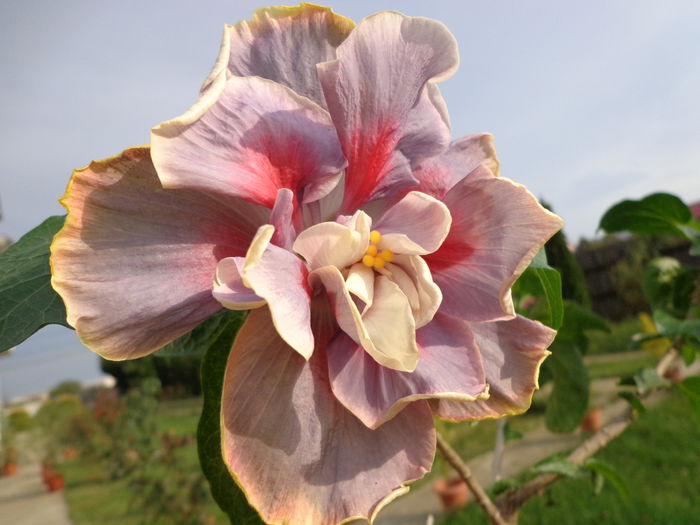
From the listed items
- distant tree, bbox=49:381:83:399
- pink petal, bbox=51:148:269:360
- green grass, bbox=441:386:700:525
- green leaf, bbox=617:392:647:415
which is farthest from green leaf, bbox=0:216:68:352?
distant tree, bbox=49:381:83:399

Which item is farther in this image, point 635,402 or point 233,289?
point 635,402

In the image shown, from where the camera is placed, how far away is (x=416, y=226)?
1.44ft

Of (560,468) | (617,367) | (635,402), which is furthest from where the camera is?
(617,367)

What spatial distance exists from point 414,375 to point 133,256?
22 centimetres

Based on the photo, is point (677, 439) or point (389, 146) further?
point (677, 439)

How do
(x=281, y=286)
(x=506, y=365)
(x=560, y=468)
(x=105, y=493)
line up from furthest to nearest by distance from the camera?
(x=105, y=493) → (x=560, y=468) → (x=506, y=365) → (x=281, y=286)

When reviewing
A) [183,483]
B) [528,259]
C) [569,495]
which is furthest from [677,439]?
[528,259]

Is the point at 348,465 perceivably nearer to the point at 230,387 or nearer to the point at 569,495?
the point at 230,387

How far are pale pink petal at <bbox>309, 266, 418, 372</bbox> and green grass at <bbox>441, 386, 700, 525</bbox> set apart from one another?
9.61ft

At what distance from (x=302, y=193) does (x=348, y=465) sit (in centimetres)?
21

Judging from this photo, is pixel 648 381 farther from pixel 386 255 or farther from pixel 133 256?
pixel 133 256

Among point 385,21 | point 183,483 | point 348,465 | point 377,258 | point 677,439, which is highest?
point 385,21

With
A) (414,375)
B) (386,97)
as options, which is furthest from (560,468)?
(386,97)

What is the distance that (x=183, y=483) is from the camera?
4.25 m
